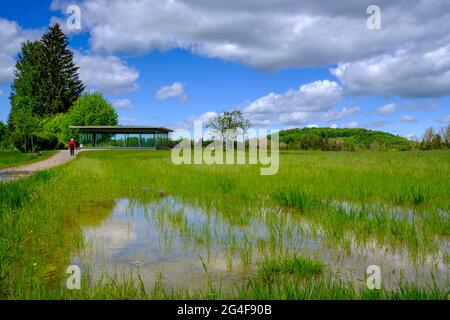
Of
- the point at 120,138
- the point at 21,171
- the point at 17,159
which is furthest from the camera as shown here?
the point at 120,138

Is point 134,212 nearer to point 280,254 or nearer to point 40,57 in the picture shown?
point 280,254

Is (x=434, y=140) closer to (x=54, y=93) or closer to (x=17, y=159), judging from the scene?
(x=17, y=159)

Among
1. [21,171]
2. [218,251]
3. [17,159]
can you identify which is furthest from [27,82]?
[218,251]

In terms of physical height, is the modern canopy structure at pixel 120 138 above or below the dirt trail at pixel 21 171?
above

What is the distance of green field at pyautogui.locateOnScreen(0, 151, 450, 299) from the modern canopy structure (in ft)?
155

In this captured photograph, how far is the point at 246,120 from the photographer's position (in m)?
83.8

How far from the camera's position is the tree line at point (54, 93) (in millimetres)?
69500

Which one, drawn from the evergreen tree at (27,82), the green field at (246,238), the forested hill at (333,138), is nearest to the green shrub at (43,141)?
the evergreen tree at (27,82)

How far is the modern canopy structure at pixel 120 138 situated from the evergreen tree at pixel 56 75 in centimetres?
2074

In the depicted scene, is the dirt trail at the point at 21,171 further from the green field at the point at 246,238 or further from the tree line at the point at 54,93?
the tree line at the point at 54,93

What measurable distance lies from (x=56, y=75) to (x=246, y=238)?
79533mm

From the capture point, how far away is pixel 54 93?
251 ft

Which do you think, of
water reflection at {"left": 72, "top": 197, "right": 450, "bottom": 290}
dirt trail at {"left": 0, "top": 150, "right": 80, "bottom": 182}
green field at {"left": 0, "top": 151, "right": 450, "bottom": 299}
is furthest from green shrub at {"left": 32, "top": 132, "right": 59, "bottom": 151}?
water reflection at {"left": 72, "top": 197, "right": 450, "bottom": 290}

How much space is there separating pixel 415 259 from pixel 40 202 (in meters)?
7.95
